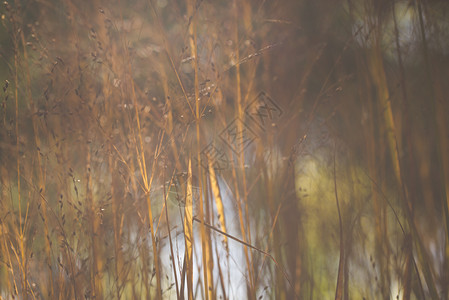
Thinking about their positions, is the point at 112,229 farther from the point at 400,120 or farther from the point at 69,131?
the point at 400,120

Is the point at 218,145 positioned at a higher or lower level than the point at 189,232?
higher

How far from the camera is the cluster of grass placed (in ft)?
2.79

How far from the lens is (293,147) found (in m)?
0.90

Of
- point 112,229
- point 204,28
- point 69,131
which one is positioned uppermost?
point 204,28

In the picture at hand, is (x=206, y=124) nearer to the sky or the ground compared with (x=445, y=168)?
nearer to the sky

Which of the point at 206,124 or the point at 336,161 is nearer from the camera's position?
the point at 206,124

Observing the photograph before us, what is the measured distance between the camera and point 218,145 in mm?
914

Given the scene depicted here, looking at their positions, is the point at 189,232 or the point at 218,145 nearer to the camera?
the point at 189,232

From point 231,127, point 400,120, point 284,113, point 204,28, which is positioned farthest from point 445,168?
point 204,28

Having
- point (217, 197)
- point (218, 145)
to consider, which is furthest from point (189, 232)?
point (218, 145)

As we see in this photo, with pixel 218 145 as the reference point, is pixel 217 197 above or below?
below

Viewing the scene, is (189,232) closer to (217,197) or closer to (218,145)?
(217,197)

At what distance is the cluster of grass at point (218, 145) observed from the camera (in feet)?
2.79

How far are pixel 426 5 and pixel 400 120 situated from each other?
28 cm
